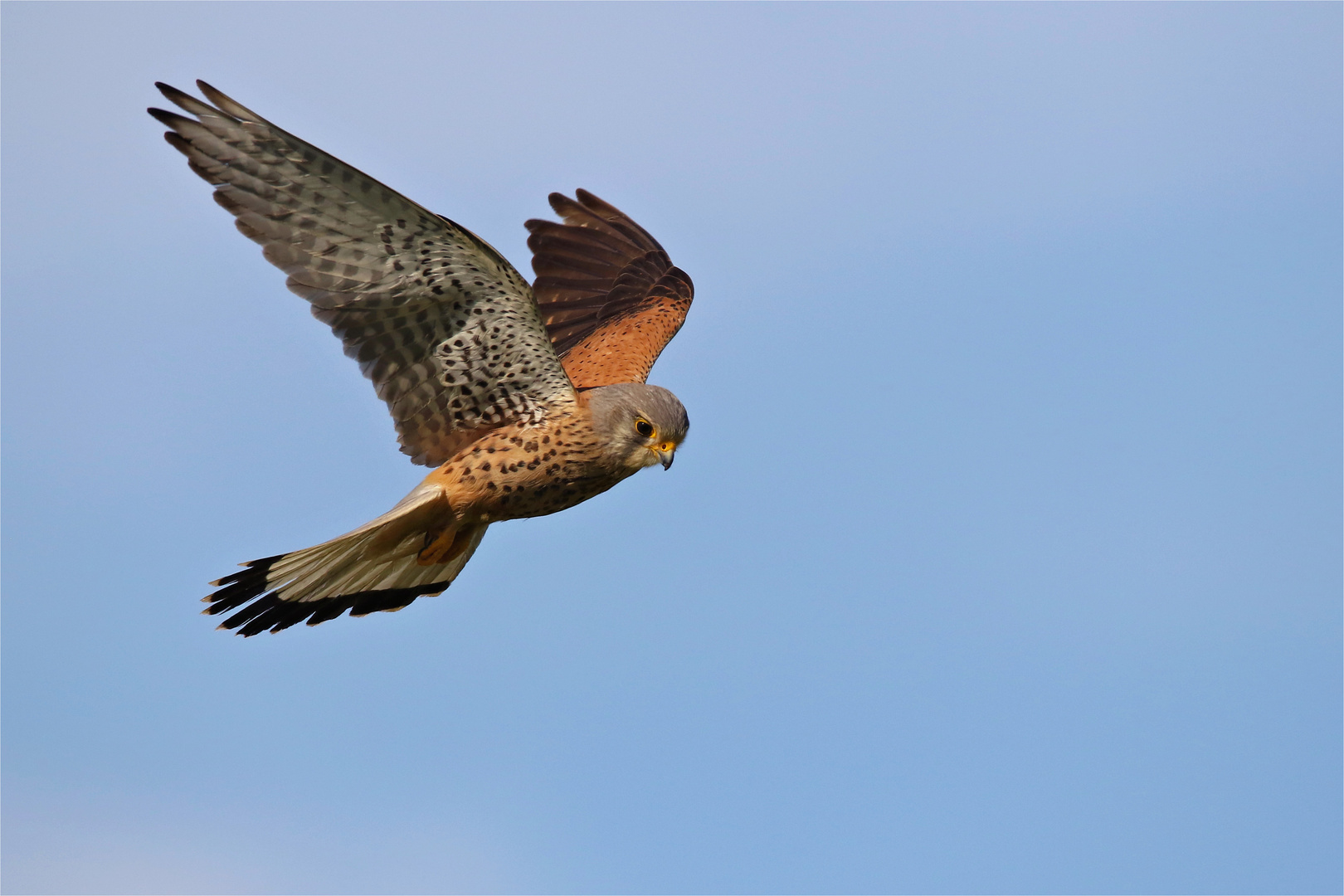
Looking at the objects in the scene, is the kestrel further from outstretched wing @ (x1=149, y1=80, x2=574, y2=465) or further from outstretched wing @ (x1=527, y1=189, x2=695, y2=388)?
outstretched wing @ (x1=527, y1=189, x2=695, y2=388)

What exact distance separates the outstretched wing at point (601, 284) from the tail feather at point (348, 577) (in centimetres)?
167

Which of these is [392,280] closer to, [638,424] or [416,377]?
[416,377]

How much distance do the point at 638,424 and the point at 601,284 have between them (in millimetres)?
2678

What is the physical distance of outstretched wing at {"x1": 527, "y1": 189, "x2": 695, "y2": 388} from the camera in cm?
852

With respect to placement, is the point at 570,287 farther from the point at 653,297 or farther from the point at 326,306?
the point at 326,306

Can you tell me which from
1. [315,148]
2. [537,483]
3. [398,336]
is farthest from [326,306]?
[537,483]

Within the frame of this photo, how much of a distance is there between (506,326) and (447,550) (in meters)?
1.21

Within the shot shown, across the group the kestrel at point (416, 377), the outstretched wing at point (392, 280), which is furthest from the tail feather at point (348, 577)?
the outstretched wing at point (392, 280)

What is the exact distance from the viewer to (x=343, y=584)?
6980mm

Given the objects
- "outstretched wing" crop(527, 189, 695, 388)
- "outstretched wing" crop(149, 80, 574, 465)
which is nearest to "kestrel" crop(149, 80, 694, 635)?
"outstretched wing" crop(149, 80, 574, 465)

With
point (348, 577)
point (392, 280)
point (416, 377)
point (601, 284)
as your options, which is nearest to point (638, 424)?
point (416, 377)

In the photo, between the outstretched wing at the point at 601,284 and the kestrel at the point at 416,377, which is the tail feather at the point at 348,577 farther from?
the outstretched wing at the point at 601,284

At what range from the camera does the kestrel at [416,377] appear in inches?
234

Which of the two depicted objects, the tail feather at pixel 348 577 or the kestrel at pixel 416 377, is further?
the tail feather at pixel 348 577
